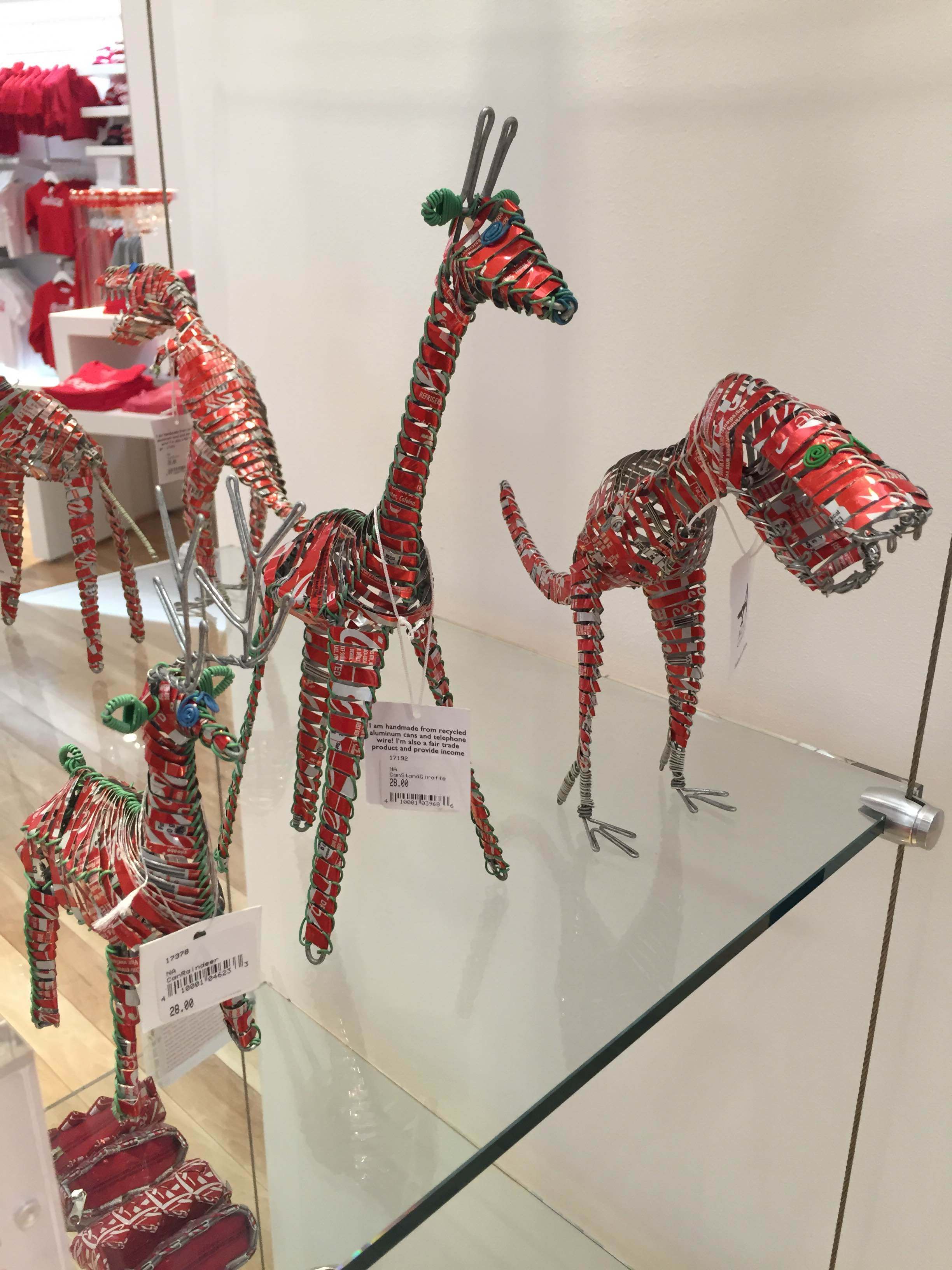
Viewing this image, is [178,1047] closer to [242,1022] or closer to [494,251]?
[242,1022]

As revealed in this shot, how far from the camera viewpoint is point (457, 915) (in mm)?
875

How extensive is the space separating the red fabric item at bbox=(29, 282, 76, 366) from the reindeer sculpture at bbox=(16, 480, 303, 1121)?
17.2 inches

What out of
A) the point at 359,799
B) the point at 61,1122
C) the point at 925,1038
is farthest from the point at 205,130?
the point at 925,1038

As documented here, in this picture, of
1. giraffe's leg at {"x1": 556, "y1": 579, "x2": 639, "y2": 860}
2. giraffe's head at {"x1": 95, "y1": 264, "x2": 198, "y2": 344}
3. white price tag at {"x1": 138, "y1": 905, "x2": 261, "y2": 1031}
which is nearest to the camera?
white price tag at {"x1": 138, "y1": 905, "x2": 261, "y2": 1031}

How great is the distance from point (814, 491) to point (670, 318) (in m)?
0.41

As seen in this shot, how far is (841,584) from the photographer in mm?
680

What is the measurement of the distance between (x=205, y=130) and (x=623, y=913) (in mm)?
1071

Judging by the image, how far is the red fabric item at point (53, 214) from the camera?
0.99 meters

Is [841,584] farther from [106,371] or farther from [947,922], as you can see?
[106,371]

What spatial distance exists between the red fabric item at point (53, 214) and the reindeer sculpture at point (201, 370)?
8cm

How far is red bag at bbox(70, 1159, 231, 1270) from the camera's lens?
58 cm

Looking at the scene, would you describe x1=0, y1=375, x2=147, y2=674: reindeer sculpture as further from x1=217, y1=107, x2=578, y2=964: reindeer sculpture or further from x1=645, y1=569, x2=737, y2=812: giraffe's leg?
x1=645, y1=569, x2=737, y2=812: giraffe's leg

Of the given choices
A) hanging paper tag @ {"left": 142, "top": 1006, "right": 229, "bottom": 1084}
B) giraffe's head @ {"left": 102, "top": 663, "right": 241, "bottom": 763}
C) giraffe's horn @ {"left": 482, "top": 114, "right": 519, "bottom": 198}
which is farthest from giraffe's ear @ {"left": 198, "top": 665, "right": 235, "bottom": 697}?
giraffe's horn @ {"left": 482, "top": 114, "right": 519, "bottom": 198}

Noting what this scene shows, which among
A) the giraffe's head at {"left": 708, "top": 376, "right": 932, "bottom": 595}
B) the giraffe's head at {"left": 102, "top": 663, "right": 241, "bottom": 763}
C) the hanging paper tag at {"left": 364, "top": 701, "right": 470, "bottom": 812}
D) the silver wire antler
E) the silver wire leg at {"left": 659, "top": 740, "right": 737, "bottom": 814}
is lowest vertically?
the silver wire leg at {"left": 659, "top": 740, "right": 737, "bottom": 814}
